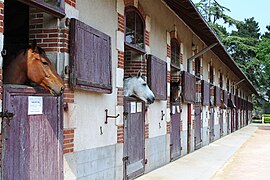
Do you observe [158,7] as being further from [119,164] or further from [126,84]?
[119,164]

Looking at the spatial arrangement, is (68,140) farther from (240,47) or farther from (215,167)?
(240,47)

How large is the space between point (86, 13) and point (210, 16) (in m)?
40.7

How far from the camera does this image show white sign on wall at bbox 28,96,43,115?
457 cm

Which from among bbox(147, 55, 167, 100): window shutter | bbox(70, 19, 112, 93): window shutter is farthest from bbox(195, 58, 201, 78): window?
bbox(70, 19, 112, 93): window shutter

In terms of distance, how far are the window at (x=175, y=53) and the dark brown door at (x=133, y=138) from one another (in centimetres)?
354

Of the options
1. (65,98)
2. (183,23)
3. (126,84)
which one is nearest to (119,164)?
(126,84)

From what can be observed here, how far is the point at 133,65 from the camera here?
349 inches

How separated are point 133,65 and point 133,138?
5.43ft

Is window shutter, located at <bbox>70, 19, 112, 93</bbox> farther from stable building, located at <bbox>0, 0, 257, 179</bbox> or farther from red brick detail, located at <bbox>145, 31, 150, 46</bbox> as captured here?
red brick detail, located at <bbox>145, 31, 150, 46</bbox>

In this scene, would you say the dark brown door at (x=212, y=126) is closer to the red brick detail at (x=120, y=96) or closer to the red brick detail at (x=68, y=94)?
the red brick detail at (x=120, y=96)

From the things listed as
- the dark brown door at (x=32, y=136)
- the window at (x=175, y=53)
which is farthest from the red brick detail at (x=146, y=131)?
the dark brown door at (x=32, y=136)

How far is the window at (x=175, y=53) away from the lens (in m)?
11.9

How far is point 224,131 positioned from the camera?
78.1ft

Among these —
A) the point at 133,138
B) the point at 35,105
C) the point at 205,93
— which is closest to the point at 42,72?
the point at 35,105
